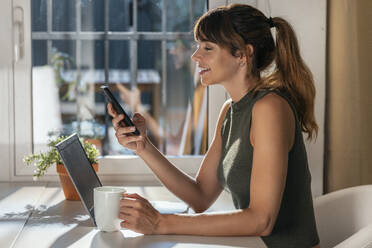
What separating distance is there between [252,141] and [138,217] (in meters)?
0.41

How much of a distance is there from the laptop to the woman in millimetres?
102

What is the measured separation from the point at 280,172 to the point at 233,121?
0.34 m

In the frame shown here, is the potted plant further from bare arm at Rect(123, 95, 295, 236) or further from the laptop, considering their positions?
bare arm at Rect(123, 95, 295, 236)

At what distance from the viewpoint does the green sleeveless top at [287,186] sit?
4.75 ft

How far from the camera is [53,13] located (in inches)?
89.3

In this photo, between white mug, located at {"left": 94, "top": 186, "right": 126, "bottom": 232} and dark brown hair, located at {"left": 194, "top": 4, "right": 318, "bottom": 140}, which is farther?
dark brown hair, located at {"left": 194, "top": 4, "right": 318, "bottom": 140}

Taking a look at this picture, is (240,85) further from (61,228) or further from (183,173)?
(61,228)

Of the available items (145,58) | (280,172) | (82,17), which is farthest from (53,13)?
(280,172)

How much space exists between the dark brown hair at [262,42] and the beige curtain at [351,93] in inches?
22.1

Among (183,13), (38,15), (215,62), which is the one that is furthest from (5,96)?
(215,62)

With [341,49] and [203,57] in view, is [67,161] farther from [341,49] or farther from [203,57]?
[341,49]

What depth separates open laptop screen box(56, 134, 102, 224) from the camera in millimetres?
1396

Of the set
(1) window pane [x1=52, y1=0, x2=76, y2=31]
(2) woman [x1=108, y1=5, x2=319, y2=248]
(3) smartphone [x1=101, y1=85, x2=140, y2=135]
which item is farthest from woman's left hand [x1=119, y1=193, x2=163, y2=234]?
(1) window pane [x1=52, y1=0, x2=76, y2=31]

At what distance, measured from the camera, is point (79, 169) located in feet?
4.85
